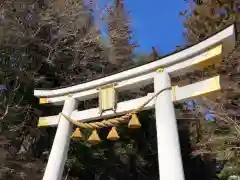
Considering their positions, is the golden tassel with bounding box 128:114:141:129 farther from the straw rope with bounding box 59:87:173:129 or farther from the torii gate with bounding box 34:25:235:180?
the torii gate with bounding box 34:25:235:180

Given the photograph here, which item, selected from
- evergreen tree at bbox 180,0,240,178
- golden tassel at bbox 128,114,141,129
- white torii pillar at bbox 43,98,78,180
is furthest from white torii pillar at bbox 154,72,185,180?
evergreen tree at bbox 180,0,240,178

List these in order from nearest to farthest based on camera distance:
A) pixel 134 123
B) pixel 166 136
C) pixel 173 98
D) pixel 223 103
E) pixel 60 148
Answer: pixel 166 136
pixel 173 98
pixel 134 123
pixel 60 148
pixel 223 103

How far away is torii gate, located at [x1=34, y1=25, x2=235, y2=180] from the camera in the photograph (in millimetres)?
3504

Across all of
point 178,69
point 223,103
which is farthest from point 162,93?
point 223,103

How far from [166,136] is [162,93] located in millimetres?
621

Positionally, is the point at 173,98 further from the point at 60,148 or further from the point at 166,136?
the point at 60,148

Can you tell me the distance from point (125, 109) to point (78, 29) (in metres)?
4.93

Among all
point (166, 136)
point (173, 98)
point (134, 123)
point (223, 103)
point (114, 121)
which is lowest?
point (166, 136)

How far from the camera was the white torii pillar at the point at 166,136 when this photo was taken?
3357 millimetres

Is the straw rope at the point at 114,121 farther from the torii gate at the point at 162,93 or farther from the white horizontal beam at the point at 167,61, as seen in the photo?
the white horizontal beam at the point at 167,61

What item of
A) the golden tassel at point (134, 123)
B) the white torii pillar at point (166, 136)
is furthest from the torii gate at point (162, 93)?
the golden tassel at point (134, 123)

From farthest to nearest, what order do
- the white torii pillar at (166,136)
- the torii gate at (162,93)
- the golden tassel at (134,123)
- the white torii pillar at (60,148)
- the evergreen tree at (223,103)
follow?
the evergreen tree at (223,103), the white torii pillar at (60,148), the golden tassel at (134,123), the torii gate at (162,93), the white torii pillar at (166,136)

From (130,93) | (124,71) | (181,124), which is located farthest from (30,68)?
(181,124)

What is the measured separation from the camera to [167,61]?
13.3ft
